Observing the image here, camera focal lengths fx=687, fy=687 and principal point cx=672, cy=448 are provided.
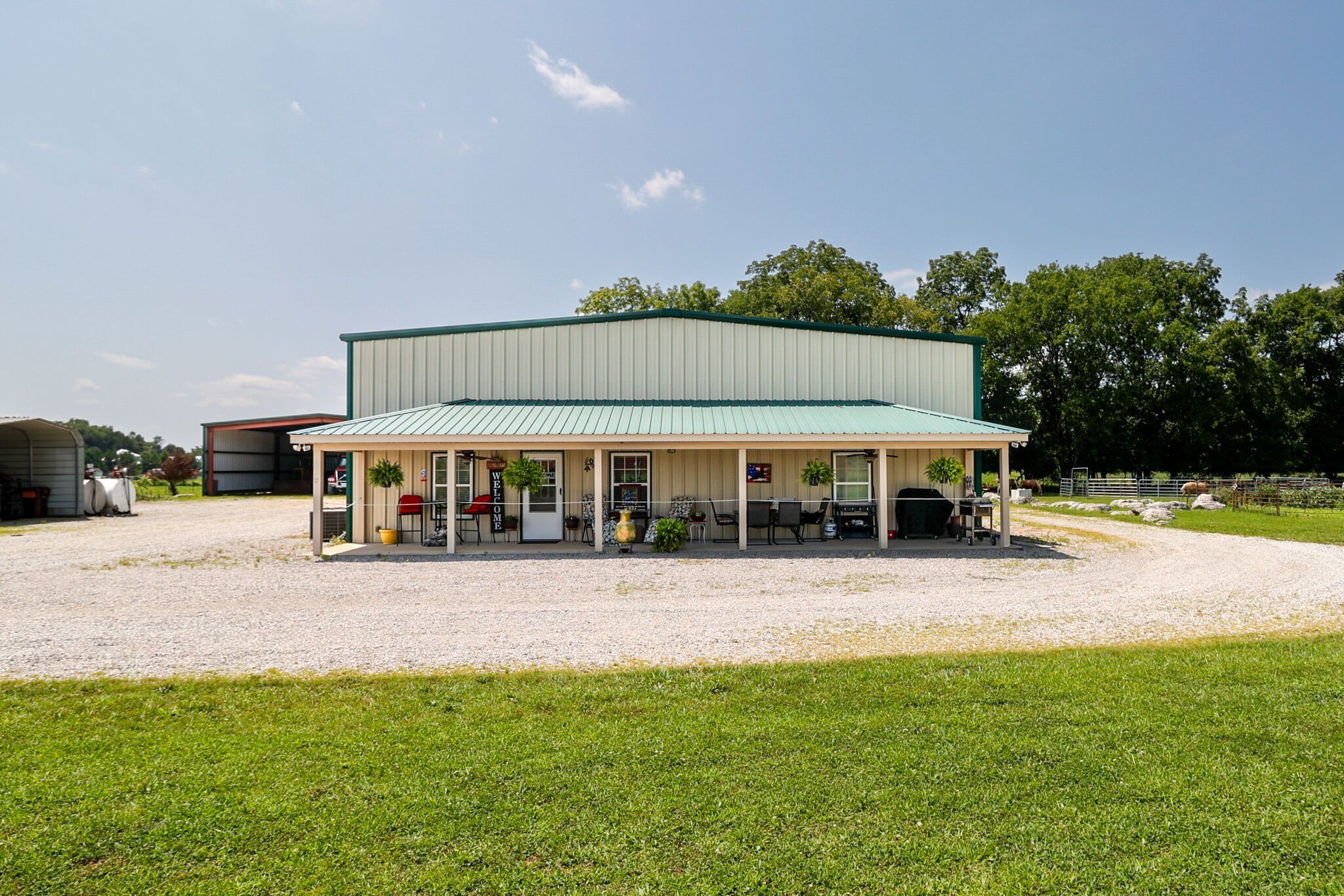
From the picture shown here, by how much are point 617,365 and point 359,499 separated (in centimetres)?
662

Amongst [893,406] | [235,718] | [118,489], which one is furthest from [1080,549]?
[118,489]

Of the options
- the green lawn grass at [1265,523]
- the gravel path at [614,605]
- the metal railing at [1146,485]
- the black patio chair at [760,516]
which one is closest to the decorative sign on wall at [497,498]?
the gravel path at [614,605]

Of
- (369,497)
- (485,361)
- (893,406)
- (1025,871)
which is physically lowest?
(1025,871)

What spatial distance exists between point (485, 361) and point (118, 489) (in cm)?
1712

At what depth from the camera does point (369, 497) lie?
1550 centimetres

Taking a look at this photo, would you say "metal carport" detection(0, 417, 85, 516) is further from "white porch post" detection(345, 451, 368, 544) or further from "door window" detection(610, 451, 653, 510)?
"door window" detection(610, 451, 653, 510)

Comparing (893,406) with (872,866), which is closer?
(872,866)

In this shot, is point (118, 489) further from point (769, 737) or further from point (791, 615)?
point (769, 737)

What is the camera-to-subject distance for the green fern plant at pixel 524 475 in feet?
45.9

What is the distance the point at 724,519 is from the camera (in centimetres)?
1443

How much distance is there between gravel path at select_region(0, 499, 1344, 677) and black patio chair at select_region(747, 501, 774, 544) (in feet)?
7.00

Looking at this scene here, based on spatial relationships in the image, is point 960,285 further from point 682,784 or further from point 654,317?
point 682,784

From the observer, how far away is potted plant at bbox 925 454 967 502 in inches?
562

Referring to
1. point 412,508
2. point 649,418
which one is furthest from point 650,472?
point 412,508
